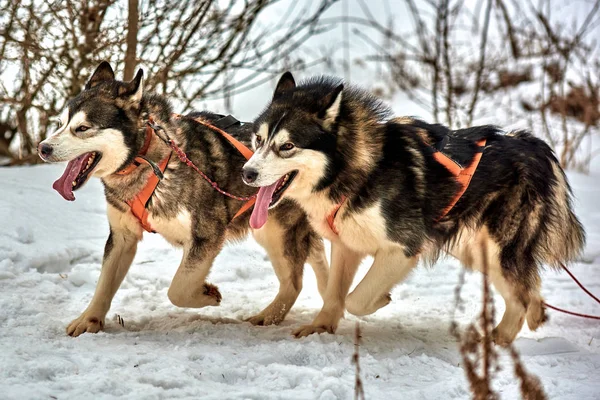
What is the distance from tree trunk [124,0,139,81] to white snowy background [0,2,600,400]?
132 cm

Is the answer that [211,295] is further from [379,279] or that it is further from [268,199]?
[379,279]

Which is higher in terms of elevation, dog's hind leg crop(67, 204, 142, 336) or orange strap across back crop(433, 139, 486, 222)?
orange strap across back crop(433, 139, 486, 222)

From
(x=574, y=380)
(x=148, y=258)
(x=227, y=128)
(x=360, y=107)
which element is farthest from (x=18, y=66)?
(x=574, y=380)

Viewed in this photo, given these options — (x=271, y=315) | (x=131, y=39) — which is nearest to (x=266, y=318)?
(x=271, y=315)

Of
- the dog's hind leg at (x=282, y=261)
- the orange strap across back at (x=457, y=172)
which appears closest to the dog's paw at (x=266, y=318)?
the dog's hind leg at (x=282, y=261)

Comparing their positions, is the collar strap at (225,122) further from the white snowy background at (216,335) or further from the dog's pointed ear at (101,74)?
the white snowy background at (216,335)

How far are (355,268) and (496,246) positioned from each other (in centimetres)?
86

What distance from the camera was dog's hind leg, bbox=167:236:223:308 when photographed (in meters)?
3.90

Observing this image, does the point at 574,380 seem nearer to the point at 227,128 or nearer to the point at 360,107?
the point at 360,107

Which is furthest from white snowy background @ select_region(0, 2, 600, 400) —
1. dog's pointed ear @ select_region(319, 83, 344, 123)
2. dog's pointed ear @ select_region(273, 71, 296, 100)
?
→ dog's pointed ear @ select_region(273, 71, 296, 100)

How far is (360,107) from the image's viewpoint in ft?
12.7

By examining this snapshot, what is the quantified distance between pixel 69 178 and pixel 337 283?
5.49 ft

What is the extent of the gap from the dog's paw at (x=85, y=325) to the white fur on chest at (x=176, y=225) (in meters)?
0.60

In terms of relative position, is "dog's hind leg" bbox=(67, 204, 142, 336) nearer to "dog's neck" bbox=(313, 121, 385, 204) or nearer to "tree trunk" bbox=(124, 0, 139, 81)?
"dog's neck" bbox=(313, 121, 385, 204)
